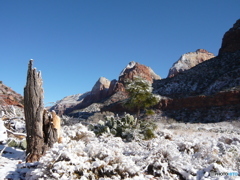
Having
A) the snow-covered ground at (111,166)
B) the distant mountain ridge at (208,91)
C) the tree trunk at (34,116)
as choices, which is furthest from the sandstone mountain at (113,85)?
the snow-covered ground at (111,166)

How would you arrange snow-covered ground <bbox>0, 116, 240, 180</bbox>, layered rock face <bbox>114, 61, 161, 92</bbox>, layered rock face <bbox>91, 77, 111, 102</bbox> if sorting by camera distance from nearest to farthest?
snow-covered ground <bbox>0, 116, 240, 180</bbox> < layered rock face <bbox>114, 61, 161, 92</bbox> < layered rock face <bbox>91, 77, 111, 102</bbox>

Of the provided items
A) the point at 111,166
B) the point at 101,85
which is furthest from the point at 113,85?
the point at 111,166

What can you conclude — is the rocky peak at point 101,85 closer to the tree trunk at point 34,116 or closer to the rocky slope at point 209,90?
the rocky slope at point 209,90

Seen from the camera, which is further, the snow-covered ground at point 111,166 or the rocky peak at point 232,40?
the rocky peak at point 232,40

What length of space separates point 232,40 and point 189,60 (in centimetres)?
4821

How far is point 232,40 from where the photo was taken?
142ft

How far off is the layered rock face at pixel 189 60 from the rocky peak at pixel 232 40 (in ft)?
132

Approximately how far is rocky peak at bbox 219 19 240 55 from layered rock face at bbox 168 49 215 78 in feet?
132

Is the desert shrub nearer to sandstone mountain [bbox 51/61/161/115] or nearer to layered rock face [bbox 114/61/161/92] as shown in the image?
sandstone mountain [bbox 51/61/161/115]

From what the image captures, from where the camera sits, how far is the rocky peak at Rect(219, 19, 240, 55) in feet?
136

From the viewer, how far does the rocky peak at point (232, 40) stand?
136 ft

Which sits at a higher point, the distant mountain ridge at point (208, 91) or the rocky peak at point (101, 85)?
the rocky peak at point (101, 85)

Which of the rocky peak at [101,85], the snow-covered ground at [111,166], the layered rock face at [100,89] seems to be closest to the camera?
the snow-covered ground at [111,166]

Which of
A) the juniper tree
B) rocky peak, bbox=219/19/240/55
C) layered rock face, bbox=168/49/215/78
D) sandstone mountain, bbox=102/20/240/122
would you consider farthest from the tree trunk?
layered rock face, bbox=168/49/215/78
